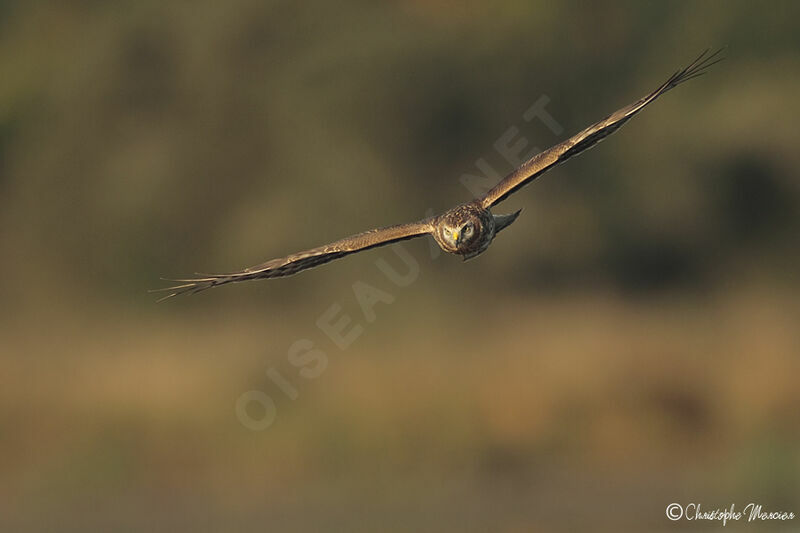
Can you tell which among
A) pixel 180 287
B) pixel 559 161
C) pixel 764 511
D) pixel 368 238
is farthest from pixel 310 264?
pixel 764 511

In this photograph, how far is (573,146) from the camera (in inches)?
712

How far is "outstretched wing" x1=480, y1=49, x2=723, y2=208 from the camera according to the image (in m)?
17.7

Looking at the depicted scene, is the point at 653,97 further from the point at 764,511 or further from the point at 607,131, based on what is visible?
the point at 764,511

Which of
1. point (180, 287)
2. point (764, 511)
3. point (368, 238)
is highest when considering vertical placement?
point (764, 511)

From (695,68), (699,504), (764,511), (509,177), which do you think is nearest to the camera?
(695,68)

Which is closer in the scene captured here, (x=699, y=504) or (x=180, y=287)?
(x=180, y=287)

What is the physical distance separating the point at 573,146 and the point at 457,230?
2055 millimetres

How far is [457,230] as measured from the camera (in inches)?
729

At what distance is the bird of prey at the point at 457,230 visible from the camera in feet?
59.5

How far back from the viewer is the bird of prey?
18.1 metres

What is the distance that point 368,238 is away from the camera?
18.7 meters

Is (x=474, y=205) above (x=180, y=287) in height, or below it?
above

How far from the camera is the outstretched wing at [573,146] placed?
17.7 m

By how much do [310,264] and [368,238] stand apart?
96 cm
